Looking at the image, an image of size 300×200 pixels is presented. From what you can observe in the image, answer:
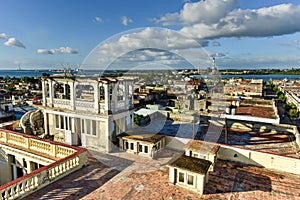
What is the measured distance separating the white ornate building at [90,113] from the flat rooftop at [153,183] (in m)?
1.78

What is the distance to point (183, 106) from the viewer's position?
82.0 feet

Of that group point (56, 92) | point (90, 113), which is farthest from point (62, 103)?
point (56, 92)

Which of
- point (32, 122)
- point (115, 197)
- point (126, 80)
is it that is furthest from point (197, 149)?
point (32, 122)

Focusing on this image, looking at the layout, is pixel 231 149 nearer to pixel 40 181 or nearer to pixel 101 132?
pixel 101 132

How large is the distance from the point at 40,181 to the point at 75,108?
507 cm

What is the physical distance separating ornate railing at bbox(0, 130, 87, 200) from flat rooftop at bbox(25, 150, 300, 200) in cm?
26

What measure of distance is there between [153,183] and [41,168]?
427 centimetres

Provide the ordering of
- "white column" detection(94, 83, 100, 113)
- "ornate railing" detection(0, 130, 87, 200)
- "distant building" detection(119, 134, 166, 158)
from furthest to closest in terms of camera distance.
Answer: "white column" detection(94, 83, 100, 113), "distant building" detection(119, 134, 166, 158), "ornate railing" detection(0, 130, 87, 200)

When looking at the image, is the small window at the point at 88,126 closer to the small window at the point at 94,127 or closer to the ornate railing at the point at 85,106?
the small window at the point at 94,127

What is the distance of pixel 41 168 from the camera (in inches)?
290

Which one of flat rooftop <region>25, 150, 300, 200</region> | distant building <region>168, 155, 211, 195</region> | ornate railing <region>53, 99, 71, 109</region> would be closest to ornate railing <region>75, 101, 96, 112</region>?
ornate railing <region>53, 99, 71, 109</region>

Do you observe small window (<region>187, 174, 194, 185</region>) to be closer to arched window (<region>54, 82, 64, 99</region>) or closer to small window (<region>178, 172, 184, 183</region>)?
small window (<region>178, 172, 184, 183</region>)

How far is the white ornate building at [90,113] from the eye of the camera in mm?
10797

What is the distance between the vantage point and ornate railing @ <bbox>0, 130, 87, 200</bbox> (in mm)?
6484
